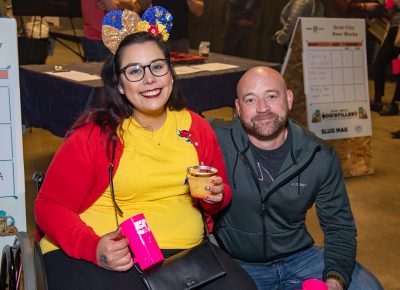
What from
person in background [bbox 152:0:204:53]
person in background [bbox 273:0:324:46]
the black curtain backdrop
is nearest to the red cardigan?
person in background [bbox 152:0:204:53]

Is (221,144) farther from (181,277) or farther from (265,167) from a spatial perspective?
(181,277)

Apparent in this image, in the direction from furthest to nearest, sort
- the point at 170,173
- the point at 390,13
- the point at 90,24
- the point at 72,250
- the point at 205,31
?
1. the point at 205,31
2. the point at 390,13
3. the point at 90,24
4. the point at 170,173
5. the point at 72,250

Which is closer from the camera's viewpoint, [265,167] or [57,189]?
[57,189]

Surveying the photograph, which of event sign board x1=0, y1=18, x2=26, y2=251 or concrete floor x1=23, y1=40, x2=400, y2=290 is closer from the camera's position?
event sign board x1=0, y1=18, x2=26, y2=251

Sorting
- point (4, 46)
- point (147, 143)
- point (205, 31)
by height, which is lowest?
point (147, 143)

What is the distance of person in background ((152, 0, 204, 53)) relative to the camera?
490cm

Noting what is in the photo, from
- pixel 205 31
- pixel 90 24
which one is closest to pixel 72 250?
pixel 90 24

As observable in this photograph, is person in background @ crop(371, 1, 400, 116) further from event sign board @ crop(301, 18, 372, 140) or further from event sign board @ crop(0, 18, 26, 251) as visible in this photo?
event sign board @ crop(0, 18, 26, 251)

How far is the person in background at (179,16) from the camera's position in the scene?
490cm

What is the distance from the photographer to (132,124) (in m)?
2.01

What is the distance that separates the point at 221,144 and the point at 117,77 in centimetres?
52

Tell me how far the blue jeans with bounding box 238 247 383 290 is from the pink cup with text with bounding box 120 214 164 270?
2.12ft

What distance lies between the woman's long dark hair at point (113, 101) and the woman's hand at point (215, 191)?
38cm

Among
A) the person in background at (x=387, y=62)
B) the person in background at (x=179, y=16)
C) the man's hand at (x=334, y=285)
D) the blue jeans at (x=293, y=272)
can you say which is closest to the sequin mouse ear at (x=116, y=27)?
the blue jeans at (x=293, y=272)
